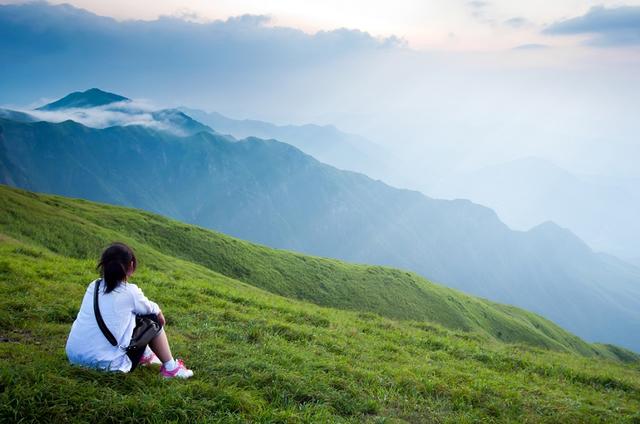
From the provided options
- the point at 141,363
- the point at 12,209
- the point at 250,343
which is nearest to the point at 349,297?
the point at 12,209

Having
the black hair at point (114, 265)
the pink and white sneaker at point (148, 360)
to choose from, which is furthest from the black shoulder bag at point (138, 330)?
the pink and white sneaker at point (148, 360)

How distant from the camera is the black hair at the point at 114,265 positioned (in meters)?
9.10

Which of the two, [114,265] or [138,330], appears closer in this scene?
[114,265]

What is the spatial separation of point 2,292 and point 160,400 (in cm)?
975

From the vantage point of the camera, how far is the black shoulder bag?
8977 millimetres

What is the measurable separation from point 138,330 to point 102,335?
28.8 inches

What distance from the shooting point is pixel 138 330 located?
→ 9.44 m

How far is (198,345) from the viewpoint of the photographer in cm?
1231

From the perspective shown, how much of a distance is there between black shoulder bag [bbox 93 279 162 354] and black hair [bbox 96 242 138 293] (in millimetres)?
341

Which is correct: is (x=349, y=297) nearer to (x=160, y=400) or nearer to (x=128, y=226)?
(x=128, y=226)

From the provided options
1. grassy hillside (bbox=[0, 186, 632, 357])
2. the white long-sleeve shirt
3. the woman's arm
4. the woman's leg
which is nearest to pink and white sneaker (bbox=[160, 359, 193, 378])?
the woman's leg

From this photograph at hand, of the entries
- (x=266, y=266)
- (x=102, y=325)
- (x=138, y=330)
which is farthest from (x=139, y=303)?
(x=266, y=266)

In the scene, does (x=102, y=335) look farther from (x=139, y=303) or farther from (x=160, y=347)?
(x=160, y=347)

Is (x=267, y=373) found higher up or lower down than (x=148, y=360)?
lower down
